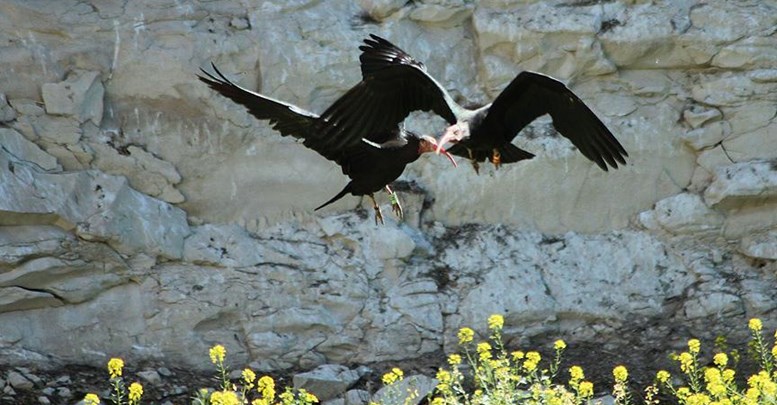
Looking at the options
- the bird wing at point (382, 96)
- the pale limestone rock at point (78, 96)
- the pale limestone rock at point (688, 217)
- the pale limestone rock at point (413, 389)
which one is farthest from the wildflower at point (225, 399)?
the pale limestone rock at point (688, 217)

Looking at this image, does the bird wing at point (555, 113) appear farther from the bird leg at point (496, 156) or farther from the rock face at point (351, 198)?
the rock face at point (351, 198)

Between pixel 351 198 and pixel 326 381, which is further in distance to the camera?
pixel 351 198

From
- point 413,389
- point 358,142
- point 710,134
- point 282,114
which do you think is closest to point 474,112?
point 358,142

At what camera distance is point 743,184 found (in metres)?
8.52

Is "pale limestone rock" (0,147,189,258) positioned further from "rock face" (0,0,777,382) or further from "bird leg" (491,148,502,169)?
"bird leg" (491,148,502,169)

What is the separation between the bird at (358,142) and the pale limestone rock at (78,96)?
1.56m

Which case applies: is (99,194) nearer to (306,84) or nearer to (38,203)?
(38,203)

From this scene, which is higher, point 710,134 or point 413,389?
point 710,134

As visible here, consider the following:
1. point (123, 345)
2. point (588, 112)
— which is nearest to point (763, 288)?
point (588, 112)

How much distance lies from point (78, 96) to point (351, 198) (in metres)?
1.62

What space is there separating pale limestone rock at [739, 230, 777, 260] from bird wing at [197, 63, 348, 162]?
9.33 ft

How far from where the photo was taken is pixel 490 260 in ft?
27.7

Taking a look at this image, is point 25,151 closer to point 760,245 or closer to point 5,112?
point 5,112

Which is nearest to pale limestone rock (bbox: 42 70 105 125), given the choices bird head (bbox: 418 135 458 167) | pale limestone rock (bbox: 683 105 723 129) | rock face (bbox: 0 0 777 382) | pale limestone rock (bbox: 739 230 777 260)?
rock face (bbox: 0 0 777 382)
